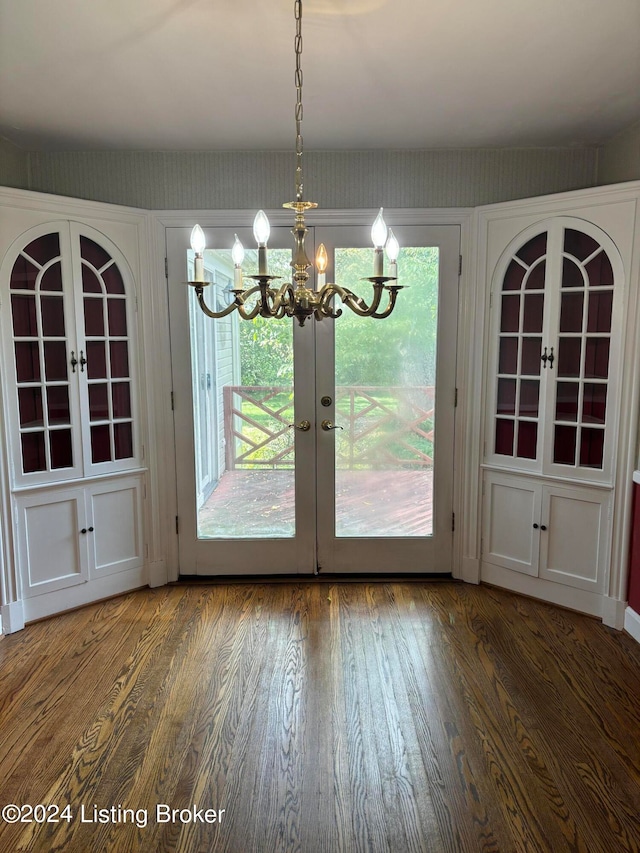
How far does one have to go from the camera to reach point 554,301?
3.25m

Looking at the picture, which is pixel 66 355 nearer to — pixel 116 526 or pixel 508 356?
pixel 116 526

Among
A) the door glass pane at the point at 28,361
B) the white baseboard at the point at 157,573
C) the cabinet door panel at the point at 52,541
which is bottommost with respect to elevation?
the white baseboard at the point at 157,573

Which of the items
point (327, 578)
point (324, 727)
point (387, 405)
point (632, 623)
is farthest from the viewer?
point (327, 578)

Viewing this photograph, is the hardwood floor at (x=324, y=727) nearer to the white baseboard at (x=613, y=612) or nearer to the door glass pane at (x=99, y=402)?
the white baseboard at (x=613, y=612)

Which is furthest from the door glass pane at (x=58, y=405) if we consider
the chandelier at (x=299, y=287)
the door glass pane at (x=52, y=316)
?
the chandelier at (x=299, y=287)

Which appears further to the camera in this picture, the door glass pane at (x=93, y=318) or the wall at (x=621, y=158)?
the door glass pane at (x=93, y=318)

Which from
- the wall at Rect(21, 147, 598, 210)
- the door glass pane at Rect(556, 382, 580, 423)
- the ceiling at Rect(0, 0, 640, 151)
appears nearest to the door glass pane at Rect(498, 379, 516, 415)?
the door glass pane at Rect(556, 382, 580, 423)

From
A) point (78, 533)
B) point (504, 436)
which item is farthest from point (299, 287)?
point (78, 533)

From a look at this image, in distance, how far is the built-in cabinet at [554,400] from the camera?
3133mm

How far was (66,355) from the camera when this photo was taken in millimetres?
3281

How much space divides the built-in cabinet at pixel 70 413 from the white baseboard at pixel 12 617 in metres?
0.05

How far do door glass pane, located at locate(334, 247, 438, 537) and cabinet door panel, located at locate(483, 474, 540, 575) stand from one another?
384 millimetres

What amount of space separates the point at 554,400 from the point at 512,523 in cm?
79

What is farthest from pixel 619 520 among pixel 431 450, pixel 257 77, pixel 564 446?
pixel 257 77
